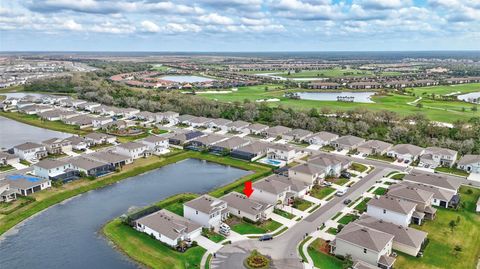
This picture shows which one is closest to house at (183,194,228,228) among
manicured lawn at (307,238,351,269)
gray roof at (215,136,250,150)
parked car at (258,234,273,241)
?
parked car at (258,234,273,241)

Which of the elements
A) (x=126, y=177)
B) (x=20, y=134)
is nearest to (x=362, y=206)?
(x=126, y=177)

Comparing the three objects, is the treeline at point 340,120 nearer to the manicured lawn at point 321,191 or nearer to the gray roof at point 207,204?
the manicured lawn at point 321,191

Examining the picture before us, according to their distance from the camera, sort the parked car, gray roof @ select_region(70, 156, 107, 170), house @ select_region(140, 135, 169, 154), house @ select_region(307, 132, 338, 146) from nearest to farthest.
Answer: the parked car, gray roof @ select_region(70, 156, 107, 170), house @ select_region(140, 135, 169, 154), house @ select_region(307, 132, 338, 146)

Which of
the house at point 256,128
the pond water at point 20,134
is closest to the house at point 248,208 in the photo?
the house at point 256,128

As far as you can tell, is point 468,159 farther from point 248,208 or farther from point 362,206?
point 248,208

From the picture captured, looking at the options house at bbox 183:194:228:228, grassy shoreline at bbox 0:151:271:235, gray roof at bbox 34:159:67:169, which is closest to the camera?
house at bbox 183:194:228:228

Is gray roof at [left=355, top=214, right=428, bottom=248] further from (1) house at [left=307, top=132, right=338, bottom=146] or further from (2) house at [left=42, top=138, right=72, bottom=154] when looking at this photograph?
(2) house at [left=42, top=138, right=72, bottom=154]
